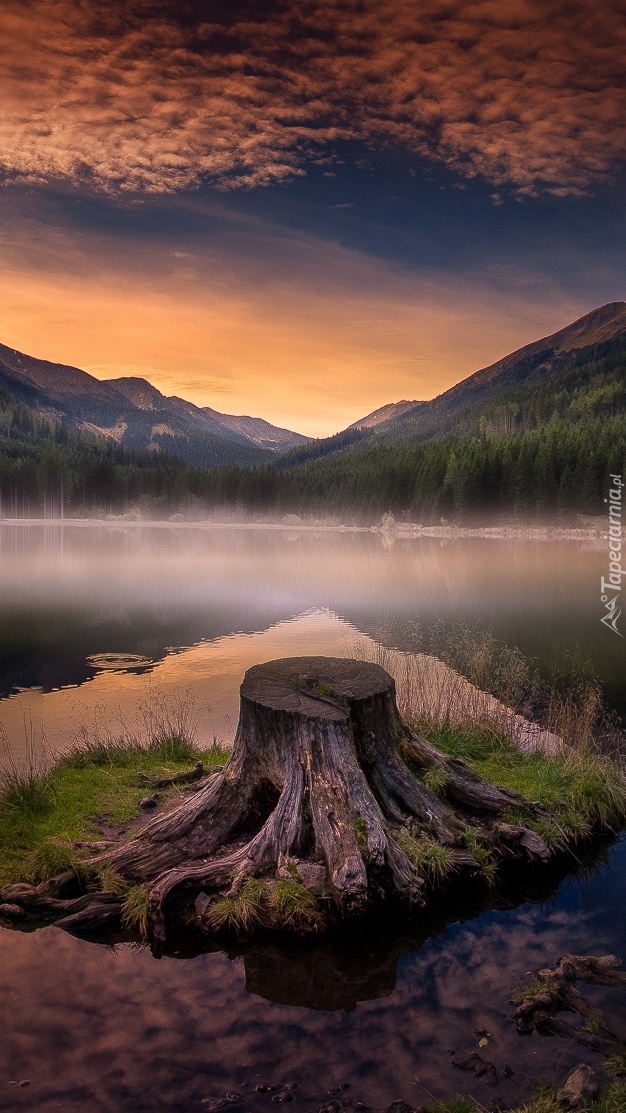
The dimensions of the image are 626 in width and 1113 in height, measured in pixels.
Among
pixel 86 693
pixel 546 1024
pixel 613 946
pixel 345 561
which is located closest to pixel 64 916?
pixel 546 1024

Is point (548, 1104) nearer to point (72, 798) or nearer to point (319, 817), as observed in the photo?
point (319, 817)

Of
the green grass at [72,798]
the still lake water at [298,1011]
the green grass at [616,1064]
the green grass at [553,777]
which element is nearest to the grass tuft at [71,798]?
the green grass at [72,798]

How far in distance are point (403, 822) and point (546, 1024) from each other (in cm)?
324

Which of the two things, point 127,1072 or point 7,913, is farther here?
point 7,913

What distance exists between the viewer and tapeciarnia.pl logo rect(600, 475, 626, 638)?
40434mm

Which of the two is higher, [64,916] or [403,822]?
[403,822]

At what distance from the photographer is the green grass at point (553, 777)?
435 inches

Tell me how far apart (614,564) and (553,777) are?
3054 inches

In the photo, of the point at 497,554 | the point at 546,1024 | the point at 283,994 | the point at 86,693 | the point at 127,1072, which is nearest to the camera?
the point at 127,1072

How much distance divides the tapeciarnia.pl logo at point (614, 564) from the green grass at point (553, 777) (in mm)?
21123

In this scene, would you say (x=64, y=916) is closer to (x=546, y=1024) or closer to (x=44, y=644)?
(x=546, y=1024)

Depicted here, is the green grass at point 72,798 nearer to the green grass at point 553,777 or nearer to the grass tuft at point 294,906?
the grass tuft at point 294,906

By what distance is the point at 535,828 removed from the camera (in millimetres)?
10602

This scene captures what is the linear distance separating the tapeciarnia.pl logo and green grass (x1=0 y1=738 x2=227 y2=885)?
2587cm
